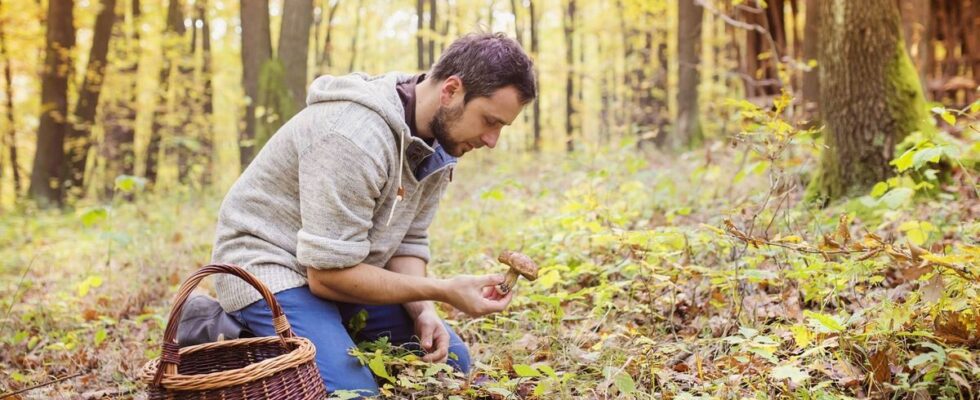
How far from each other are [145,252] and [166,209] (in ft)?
10.4

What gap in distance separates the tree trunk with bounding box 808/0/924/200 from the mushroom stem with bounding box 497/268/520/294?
→ 3031mm

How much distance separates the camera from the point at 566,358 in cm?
299

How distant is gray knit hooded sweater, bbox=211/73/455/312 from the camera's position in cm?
259

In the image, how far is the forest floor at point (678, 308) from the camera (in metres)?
2.32

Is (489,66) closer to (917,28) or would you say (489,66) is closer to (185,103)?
(917,28)

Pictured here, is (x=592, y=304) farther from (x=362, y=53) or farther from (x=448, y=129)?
(x=362, y=53)

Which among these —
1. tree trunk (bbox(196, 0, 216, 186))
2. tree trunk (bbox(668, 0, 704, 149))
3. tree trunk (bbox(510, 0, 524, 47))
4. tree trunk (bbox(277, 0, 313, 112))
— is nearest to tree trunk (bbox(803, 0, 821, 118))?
tree trunk (bbox(668, 0, 704, 149))

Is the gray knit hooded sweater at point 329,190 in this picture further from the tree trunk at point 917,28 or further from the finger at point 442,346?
the tree trunk at point 917,28

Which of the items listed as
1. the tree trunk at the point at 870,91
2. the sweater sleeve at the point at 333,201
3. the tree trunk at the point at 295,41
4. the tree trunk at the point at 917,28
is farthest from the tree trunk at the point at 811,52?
the sweater sleeve at the point at 333,201

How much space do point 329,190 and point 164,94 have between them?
11.7 meters

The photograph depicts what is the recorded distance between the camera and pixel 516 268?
2664 millimetres

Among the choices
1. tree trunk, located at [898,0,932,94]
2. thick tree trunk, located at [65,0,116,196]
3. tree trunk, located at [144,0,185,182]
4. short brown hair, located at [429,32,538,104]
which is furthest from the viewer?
tree trunk, located at [144,0,185,182]

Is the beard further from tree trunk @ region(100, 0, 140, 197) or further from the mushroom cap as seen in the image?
tree trunk @ region(100, 0, 140, 197)

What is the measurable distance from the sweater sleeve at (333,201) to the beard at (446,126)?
1.03 feet
